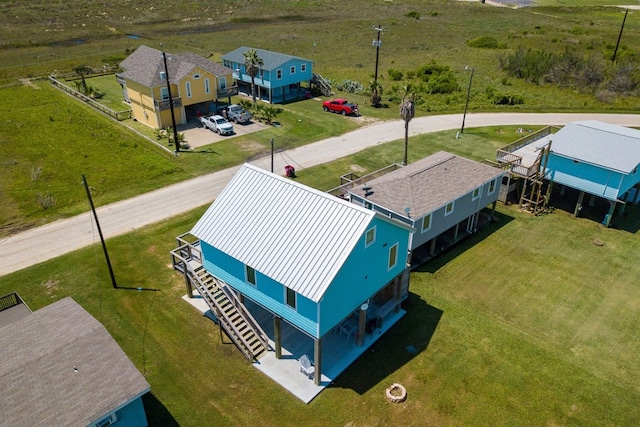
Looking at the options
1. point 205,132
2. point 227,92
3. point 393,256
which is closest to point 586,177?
point 393,256

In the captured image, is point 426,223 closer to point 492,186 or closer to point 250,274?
point 492,186

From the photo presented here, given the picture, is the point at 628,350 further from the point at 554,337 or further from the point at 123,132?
the point at 123,132

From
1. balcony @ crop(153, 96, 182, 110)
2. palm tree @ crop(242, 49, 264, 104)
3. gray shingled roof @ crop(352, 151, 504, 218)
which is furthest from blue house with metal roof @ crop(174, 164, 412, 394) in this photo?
palm tree @ crop(242, 49, 264, 104)

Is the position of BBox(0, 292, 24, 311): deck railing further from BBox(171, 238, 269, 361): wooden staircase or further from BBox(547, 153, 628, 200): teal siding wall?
BBox(547, 153, 628, 200): teal siding wall

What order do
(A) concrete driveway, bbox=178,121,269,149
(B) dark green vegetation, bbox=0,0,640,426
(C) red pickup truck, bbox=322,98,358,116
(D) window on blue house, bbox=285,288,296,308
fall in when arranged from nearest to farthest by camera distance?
1. (D) window on blue house, bbox=285,288,296,308
2. (B) dark green vegetation, bbox=0,0,640,426
3. (A) concrete driveway, bbox=178,121,269,149
4. (C) red pickup truck, bbox=322,98,358,116

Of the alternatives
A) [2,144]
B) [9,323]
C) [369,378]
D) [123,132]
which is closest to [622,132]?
[369,378]

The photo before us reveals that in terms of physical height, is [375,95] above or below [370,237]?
below
